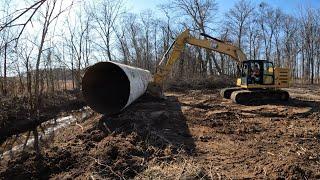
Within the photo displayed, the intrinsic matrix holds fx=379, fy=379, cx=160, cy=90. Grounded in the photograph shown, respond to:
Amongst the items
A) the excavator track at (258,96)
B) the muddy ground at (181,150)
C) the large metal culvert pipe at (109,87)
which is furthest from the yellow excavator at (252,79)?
the muddy ground at (181,150)

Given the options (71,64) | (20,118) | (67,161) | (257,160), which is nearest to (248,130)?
(257,160)

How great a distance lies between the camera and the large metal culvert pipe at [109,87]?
12.3 metres

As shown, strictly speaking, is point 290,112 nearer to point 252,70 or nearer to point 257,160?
point 252,70

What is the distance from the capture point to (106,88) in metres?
14.2

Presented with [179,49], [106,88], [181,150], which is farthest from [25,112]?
[181,150]

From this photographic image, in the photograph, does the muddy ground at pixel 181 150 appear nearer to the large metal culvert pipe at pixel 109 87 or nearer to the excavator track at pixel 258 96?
the large metal culvert pipe at pixel 109 87

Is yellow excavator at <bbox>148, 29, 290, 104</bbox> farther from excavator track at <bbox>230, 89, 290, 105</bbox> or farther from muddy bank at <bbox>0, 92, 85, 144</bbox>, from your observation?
muddy bank at <bbox>0, 92, 85, 144</bbox>

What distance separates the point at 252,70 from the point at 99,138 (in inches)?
355

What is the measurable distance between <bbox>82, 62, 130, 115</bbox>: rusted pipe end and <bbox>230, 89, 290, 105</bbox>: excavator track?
202 inches

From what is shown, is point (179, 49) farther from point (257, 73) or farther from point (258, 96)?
point (258, 96)

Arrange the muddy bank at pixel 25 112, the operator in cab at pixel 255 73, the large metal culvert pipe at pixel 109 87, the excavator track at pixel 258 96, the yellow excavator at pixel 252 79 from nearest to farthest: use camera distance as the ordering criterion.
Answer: the large metal culvert pipe at pixel 109 87 < the muddy bank at pixel 25 112 < the excavator track at pixel 258 96 < the yellow excavator at pixel 252 79 < the operator in cab at pixel 255 73

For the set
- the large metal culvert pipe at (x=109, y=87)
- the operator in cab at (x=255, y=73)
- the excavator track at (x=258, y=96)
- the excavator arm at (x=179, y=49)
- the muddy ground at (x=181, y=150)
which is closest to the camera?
the muddy ground at (x=181, y=150)

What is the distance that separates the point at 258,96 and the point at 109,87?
654cm

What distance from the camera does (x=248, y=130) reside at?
10531 mm
